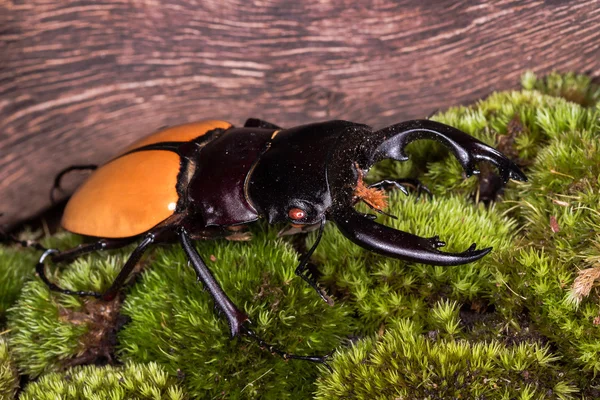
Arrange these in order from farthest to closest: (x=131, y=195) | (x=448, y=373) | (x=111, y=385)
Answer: (x=131, y=195) < (x=111, y=385) < (x=448, y=373)

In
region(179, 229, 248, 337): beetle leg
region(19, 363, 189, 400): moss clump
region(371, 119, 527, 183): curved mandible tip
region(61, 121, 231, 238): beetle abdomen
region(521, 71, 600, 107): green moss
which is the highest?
region(371, 119, 527, 183): curved mandible tip

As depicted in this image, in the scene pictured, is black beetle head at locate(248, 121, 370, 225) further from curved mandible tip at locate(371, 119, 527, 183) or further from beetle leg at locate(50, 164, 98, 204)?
beetle leg at locate(50, 164, 98, 204)

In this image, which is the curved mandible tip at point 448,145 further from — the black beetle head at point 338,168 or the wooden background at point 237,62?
the wooden background at point 237,62

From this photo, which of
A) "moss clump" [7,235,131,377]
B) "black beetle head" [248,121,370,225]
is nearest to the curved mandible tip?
"black beetle head" [248,121,370,225]

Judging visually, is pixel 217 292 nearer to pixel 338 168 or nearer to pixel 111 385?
pixel 111 385

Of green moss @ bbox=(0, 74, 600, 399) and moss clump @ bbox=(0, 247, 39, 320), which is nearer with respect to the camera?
green moss @ bbox=(0, 74, 600, 399)

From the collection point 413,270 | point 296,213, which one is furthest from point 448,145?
point 296,213

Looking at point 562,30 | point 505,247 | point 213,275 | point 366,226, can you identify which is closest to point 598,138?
point 505,247
